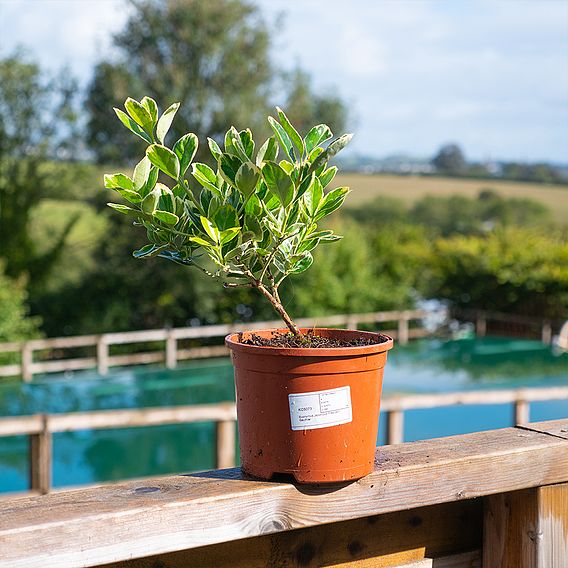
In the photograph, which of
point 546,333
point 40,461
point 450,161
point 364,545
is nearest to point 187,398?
point 40,461

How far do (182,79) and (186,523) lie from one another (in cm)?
1404

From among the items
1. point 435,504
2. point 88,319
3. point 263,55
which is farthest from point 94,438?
point 263,55

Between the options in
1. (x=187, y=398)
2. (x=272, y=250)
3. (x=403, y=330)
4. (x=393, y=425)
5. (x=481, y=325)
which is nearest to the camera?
(x=272, y=250)

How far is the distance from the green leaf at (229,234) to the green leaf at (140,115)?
161 millimetres

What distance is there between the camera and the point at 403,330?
14836 mm

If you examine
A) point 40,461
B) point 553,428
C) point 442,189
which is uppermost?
point 442,189

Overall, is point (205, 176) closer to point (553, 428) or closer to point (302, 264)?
point (302, 264)

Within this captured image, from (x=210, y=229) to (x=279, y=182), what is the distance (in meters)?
0.11

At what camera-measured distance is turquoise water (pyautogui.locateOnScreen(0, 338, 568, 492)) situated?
7906 mm

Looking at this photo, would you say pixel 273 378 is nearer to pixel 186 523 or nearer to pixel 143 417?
pixel 186 523

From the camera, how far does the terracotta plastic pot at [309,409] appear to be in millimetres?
1120

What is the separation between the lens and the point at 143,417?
4250 mm

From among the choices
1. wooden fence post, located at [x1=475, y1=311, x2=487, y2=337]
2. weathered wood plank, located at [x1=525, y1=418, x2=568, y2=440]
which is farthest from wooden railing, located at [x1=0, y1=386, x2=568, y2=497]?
wooden fence post, located at [x1=475, y1=311, x2=487, y2=337]

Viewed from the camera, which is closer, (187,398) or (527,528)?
(527,528)
